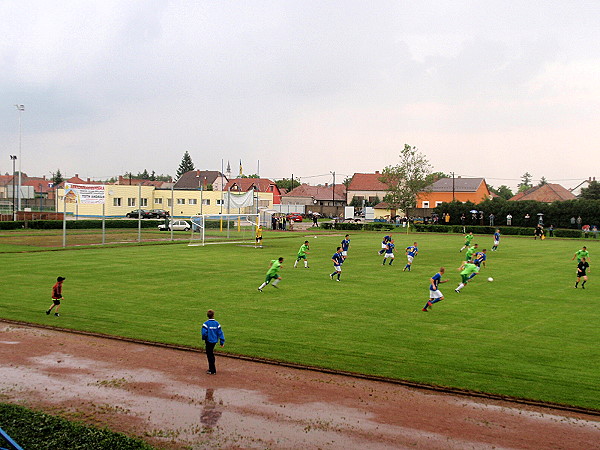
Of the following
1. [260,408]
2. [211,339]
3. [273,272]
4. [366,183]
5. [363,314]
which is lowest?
[260,408]

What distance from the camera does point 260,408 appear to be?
39.5 feet

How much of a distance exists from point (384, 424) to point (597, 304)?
53.7 feet

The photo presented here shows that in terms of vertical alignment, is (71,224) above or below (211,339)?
above

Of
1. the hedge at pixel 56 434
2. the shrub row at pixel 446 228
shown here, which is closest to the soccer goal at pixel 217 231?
the shrub row at pixel 446 228

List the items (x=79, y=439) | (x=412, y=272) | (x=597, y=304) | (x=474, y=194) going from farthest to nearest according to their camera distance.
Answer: (x=474, y=194) → (x=412, y=272) → (x=597, y=304) → (x=79, y=439)

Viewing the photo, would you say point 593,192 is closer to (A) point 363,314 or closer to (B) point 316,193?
(B) point 316,193

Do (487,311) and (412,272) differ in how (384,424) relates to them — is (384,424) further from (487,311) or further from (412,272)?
(412,272)

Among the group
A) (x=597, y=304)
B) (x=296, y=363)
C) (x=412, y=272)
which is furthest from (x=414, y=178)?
(x=296, y=363)

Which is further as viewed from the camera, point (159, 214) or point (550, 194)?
point (550, 194)

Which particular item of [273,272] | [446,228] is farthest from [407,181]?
[273,272]

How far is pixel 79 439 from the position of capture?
32.9ft

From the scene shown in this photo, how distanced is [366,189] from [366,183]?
2.40m

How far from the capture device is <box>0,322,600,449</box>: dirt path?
1058 centimetres

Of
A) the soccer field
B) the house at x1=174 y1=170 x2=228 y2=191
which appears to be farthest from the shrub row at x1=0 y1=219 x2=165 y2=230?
the house at x1=174 y1=170 x2=228 y2=191
